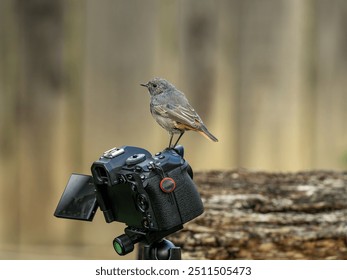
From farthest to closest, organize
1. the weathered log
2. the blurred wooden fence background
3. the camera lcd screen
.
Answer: the blurred wooden fence background → the weathered log → the camera lcd screen

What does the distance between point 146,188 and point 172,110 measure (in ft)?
1.19

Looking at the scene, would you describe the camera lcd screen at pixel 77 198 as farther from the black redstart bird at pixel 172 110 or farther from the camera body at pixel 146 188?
the black redstart bird at pixel 172 110

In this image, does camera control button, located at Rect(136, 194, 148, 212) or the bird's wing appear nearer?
camera control button, located at Rect(136, 194, 148, 212)

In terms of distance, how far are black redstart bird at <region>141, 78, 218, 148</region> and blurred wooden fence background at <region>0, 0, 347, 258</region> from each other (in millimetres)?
1654

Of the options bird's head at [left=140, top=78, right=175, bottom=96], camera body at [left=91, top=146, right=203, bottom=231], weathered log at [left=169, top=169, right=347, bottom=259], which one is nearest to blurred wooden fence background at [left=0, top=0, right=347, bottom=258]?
weathered log at [left=169, top=169, right=347, bottom=259]

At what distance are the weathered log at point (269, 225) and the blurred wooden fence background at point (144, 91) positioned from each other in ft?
2.16

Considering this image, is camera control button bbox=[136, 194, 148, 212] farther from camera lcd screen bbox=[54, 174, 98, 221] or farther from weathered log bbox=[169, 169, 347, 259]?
weathered log bbox=[169, 169, 347, 259]

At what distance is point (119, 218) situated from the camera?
2.59 meters

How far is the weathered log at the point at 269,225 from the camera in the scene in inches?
143

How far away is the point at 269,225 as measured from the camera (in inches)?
145

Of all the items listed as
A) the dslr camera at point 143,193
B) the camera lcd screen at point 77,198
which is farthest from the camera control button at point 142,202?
the camera lcd screen at point 77,198

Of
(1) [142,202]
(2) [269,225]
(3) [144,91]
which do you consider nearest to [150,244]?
(1) [142,202]

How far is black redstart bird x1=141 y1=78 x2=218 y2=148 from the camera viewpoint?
107 inches

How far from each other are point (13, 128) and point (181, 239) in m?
1.34
